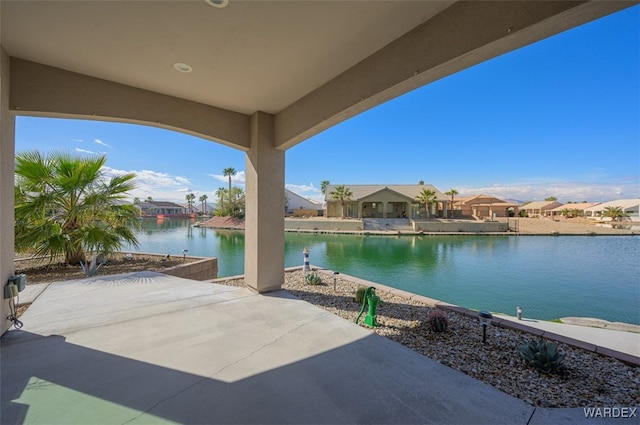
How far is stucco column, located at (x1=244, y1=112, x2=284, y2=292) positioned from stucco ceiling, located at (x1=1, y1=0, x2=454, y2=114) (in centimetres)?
112

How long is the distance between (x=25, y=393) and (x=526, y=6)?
4766 millimetres

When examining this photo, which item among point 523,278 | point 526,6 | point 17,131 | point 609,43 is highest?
point 609,43

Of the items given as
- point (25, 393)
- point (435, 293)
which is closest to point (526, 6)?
point (25, 393)

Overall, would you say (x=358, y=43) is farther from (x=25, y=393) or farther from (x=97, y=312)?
(x=97, y=312)

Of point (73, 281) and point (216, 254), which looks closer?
point (73, 281)

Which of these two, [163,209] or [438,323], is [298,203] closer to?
[163,209]

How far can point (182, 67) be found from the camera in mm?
3014

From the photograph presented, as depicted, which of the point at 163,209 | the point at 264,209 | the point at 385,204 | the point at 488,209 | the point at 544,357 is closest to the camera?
the point at 544,357

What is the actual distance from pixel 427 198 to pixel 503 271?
19.3 meters

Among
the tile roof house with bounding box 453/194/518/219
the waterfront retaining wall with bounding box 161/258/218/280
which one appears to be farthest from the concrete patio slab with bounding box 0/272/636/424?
the tile roof house with bounding box 453/194/518/219

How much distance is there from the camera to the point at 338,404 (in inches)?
72.6

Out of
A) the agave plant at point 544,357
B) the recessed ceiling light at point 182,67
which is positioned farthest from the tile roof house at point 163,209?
the agave plant at point 544,357

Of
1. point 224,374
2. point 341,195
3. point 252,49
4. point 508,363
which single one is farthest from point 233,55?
point 341,195

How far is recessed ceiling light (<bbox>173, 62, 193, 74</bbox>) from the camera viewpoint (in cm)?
294
